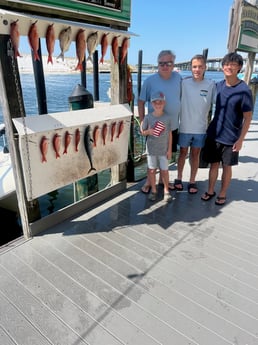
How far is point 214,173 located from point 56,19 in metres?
2.25

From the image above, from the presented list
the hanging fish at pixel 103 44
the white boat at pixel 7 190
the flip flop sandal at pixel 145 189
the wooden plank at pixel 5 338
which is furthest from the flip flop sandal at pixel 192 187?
the white boat at pixel 7 190

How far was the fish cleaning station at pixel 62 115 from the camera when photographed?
2113 mm

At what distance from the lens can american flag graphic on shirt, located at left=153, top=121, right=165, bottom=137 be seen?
2.98 meters

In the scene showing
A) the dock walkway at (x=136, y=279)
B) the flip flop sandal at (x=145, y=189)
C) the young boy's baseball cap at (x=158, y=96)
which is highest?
the young boy's baseball cap at (x=158, y=96)

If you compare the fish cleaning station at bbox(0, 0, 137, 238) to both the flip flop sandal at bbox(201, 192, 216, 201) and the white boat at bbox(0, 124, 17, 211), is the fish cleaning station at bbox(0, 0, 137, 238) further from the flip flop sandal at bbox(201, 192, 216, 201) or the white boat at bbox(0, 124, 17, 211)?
the white boat at bbox(0, 124, 17, 211)

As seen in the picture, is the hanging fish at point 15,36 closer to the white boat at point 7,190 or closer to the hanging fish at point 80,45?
the hanging fish at point 80,45

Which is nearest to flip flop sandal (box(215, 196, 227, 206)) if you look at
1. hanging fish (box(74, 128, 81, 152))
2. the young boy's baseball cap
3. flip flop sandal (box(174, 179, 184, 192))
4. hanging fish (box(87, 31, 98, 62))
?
flip flop sandal (box(174, 179, 184, 192))

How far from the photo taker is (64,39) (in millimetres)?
2320

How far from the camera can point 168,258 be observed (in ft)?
7.77

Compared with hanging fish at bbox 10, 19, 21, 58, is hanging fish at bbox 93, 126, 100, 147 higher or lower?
lower

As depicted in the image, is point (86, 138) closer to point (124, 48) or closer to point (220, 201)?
point (124, 48)

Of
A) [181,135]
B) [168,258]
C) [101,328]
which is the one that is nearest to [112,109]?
[181,135]

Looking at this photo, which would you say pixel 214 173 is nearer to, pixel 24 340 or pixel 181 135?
pixel 181 135

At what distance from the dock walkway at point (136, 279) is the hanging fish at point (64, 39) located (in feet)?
5.28
